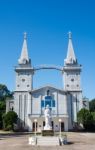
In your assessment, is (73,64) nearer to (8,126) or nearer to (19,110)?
(19,110)

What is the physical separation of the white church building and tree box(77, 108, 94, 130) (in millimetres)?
2901

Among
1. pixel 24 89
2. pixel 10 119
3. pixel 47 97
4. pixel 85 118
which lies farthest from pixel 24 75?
pixel 85 118

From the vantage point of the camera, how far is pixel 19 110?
6322 cm

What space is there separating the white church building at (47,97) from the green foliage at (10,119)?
2.85 meters

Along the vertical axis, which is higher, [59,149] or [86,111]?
[86,111]

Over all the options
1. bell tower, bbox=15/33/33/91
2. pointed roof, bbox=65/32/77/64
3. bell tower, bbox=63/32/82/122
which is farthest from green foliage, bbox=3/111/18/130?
pointed roof, bbox=65/32/77/64

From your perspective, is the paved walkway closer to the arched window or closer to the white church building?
the white church building

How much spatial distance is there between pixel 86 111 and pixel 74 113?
15.2 ft

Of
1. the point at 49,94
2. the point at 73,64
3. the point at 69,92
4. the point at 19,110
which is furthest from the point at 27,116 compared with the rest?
the point at 73,64

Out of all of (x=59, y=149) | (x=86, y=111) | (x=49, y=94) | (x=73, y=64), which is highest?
(x=73, y=64)

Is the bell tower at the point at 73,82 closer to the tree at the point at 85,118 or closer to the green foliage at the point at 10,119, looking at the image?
the tree at the point at 85,118

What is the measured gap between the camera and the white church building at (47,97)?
61094 mm

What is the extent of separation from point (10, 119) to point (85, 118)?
613 inches

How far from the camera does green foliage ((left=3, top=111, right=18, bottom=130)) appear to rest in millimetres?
59031
